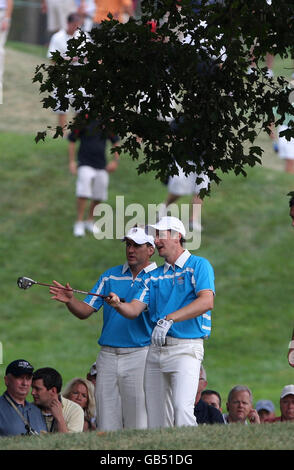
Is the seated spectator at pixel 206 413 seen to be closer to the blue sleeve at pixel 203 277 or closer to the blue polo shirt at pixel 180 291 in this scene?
the blue polo shirt at pixel 180 291

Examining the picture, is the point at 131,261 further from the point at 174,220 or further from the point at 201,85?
→ the point at 201,85

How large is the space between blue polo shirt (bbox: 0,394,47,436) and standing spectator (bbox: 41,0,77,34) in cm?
1630

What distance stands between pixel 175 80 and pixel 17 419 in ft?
9.74

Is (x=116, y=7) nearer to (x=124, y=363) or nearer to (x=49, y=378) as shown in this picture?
(x=49, y=378)

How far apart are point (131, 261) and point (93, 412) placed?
186 cm

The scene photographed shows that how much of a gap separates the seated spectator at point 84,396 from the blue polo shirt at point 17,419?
3.55ft

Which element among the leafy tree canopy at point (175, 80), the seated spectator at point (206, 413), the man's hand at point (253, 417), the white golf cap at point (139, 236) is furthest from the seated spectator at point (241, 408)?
the leafy tree canopy at point (175, 80)

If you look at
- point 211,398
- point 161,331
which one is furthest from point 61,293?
point 211,398

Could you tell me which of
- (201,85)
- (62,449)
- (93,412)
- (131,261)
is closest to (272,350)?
(93,412)

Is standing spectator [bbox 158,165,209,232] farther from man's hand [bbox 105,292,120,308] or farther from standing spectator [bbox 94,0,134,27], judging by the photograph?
man's hand [bbox 105,292,120,308]

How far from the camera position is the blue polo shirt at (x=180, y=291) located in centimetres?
908

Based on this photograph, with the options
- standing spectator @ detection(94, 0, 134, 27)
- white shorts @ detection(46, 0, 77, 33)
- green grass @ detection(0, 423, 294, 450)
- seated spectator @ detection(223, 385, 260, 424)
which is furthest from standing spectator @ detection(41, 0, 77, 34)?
green grass @ detection(0, 423, 294, 450)

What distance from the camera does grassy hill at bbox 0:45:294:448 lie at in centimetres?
1670

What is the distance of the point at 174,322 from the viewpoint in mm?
8852
